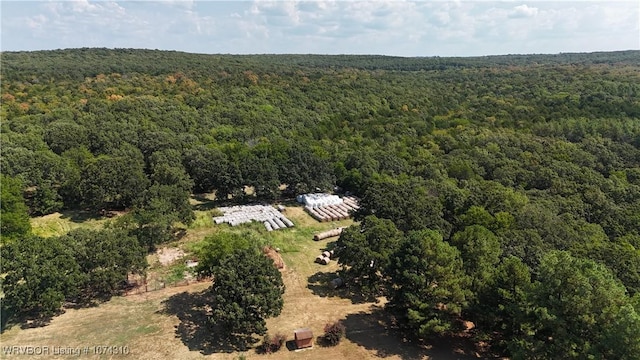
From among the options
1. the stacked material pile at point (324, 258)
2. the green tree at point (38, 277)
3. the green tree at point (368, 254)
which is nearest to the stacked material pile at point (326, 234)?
the stacked material pile at point (324, 258)

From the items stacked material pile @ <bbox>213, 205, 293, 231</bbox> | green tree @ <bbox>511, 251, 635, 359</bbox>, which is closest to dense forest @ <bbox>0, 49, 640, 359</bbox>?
green tree @ <bbox>511, 251, 635, 359</bbox>

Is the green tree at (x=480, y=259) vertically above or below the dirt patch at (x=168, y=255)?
above

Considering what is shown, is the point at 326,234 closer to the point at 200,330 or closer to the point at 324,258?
the point at 324,258

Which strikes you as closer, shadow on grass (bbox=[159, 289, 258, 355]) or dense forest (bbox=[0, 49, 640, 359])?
dense forest (bbox=[0, 49, 640, 359])

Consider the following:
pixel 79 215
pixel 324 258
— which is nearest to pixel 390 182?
pixel 324 258

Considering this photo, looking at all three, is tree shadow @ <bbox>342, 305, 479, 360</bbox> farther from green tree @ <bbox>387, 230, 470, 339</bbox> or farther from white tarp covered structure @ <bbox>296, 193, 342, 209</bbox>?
white tarp covered structure @ <bbox>296, 193, 342, 209</bbox>

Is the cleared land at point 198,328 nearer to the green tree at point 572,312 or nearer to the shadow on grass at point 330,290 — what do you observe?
the shadow on grass at point 330,290

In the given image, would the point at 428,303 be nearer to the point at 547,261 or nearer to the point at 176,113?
the point at 547,261
